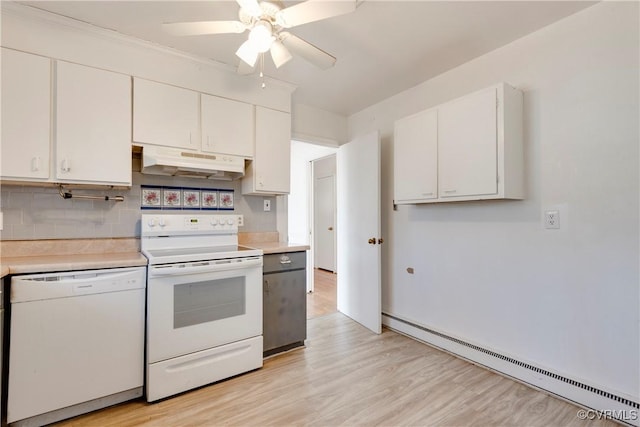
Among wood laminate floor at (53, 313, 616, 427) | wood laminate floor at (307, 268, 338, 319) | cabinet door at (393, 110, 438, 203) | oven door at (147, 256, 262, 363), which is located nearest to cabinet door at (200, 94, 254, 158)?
oven door at (147, 256, 262, 363)

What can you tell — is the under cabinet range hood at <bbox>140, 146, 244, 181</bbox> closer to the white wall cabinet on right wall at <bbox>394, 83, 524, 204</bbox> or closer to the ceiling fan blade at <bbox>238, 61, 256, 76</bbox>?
the ceiling fan blade at <bbox>238, 61, 256, 76</bbox>

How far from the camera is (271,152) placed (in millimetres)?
2715

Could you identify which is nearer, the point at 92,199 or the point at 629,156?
the point at 629,156

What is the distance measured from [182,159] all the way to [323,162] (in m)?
4.35

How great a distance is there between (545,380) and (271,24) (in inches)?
106

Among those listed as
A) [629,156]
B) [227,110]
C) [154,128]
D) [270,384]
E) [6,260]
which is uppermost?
[227,110]

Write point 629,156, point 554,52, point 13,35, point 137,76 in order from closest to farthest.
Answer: point 629,156 → point 13,35 → point 554,52 → point 137,76

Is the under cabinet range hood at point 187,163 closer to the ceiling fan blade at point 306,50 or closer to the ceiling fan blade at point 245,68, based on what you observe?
the ceiling fan blade at point 245,68

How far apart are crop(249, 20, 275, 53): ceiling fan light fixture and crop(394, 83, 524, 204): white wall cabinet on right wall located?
4.68 feet

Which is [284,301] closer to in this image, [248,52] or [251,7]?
[248,52]

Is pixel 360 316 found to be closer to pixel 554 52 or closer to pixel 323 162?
pixel 554 52

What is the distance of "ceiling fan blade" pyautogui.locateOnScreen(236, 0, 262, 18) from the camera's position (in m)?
1.39

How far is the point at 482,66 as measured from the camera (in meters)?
2.34

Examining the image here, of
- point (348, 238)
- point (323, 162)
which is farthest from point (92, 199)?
point (323, 162)
